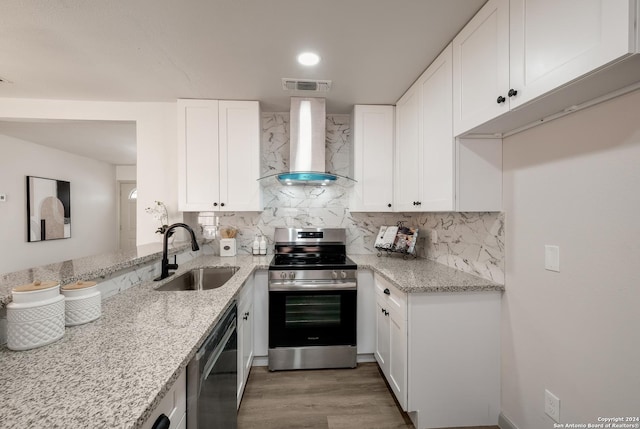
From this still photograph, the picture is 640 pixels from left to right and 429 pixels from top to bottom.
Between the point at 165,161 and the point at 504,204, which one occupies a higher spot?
the point at 165,161

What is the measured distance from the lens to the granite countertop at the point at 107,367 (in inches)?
23.5

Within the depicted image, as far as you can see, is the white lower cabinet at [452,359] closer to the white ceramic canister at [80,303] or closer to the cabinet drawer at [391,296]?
the cabinet drawer at [391,296]

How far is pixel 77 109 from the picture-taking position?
2496 mm

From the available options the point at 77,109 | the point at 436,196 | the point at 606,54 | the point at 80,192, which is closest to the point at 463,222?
the point at 436,196

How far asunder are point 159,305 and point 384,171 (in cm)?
209

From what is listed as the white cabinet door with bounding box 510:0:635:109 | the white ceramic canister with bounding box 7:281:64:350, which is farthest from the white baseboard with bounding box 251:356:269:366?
the white cabinet door with bounding box 510:0:635:109

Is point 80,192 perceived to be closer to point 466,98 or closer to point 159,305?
point 159,305

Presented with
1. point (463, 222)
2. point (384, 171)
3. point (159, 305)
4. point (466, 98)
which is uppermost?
point (466, 98)

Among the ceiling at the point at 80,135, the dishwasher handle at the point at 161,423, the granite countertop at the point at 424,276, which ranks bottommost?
the dishwasher handle at the point at 161,423

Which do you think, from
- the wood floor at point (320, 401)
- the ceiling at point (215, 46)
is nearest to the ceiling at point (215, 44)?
the ceiling at point (215, 46)

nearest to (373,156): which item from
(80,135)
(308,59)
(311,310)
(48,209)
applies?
(308,59)

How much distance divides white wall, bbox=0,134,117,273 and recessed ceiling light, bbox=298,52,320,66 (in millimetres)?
4585

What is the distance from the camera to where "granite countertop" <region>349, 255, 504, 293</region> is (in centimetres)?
162

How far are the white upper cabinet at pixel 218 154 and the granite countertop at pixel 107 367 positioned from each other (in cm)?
135
